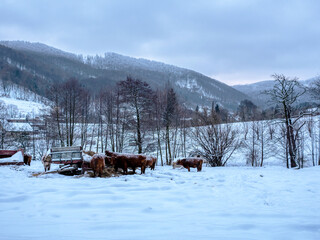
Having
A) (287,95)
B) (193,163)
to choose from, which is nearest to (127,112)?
(193,163)

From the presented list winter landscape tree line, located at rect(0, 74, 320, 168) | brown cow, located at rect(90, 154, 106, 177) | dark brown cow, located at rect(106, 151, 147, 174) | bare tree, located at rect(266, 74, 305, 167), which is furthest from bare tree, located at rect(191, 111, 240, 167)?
brown cow, located at rect(90, 154, 106, 177)

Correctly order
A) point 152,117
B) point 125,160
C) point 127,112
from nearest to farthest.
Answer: point 125,160 → point 127,112 → point 152,117

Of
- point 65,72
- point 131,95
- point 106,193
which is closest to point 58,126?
point 131,95

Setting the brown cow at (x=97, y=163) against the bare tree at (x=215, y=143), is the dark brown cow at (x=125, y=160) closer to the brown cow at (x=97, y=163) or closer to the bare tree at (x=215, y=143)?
the brown cow at (x=97, y=163)

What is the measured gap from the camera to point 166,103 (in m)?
23.0

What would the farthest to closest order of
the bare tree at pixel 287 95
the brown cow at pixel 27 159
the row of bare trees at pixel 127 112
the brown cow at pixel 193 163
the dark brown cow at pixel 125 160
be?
1. the row of bare trees at pixel 127 112
2. the bare tree at pixel 287 95
3. the brown cow at pixel 27 159
4. the brown cow at pixel 193 163
5. the dark brown cow at pixel 125 160

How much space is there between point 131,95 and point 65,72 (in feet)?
677

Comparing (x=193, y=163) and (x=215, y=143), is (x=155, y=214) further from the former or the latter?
(x=215, y=143)

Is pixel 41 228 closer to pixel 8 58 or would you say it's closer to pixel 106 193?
pixel 106 193

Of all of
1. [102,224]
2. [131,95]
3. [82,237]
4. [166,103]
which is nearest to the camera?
[82,237]

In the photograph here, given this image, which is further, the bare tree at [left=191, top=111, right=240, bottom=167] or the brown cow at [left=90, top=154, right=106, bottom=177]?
the bare tree at [left=191, top=111, right=240, bottom=167]

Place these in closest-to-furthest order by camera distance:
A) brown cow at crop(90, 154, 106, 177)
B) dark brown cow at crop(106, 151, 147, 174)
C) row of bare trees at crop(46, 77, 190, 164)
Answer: brown cow at crop(90, 154, 106, 177), dark brown cow at crop(106, 151, 147, 174), row of bare trees at crop(46, 77, 190, 164)

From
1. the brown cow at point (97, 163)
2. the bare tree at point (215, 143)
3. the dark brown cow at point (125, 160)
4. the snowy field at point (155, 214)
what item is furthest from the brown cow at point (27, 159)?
the bare tree at point (215, 143)

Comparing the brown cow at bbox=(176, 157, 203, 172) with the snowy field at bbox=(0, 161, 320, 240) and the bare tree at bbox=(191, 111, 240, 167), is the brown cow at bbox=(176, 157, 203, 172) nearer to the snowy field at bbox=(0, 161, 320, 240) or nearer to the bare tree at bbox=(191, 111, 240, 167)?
the snowy field at bbox=(0, 161, 320, 240)
